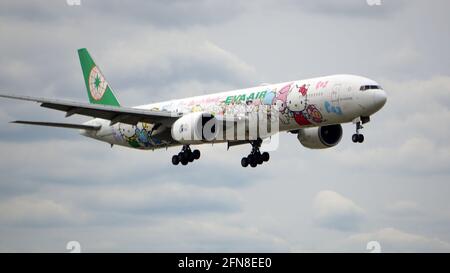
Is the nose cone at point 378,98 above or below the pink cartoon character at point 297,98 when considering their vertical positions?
below

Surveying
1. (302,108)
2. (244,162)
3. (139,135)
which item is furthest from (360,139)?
(139,135)

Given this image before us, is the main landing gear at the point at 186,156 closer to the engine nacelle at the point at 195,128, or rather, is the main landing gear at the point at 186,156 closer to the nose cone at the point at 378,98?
the engine nacelle at the point at 195,128

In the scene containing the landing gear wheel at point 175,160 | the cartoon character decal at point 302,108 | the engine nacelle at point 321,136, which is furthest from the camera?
the landing gear wheel at point 175,160

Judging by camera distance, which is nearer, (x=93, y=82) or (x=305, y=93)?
(x=305, y=93)

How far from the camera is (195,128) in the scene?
6431 centimetres

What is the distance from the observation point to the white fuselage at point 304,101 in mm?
59375

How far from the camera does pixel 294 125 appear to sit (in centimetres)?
6222

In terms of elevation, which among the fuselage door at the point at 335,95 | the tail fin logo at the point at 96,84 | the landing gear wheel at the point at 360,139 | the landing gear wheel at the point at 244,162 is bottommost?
the landing gear wheel at the point at 360,139

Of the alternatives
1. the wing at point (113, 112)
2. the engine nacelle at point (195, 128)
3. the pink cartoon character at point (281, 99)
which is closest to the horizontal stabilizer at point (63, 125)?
the wing at point (113, 112)

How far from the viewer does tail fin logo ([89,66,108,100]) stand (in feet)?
267

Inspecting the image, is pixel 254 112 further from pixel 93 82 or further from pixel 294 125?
pixel 93 82
